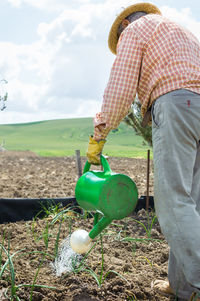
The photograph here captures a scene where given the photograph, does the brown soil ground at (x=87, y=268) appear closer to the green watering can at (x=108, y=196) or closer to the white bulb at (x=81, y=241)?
the white bulb at (x=81, y=241)

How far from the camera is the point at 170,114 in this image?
1858 mm

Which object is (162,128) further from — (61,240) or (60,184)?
(60,184)

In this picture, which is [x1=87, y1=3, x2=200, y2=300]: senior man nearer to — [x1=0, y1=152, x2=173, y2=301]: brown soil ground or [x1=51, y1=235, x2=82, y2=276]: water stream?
[x1=0, y1=152, x2=173, y2=301]: brown soil ground

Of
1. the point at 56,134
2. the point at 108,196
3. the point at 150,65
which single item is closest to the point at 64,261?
the point at 108,196

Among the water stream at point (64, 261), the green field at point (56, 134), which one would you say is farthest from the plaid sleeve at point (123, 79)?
the green field at point (56, 134)

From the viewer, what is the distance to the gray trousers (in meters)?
1.81

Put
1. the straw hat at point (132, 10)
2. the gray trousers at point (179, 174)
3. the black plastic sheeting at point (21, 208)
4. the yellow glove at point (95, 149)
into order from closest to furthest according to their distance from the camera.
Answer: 1. the gray trousers at point (179, 174)
2. the yellow glove at point (95, 149)
3. the straw hat at point (132, 10)
4. the black plastic sheeting at point (21, 208)

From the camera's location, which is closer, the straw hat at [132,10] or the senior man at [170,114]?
the senior man at [170,114]

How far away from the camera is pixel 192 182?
2014 millimetres

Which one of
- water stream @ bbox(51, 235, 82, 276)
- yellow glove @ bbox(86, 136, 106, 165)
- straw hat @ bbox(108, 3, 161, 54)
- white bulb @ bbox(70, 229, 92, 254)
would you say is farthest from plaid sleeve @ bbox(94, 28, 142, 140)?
water stream @ bbox(51, 235, 82, 276)

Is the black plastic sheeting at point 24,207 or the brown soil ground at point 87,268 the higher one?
the brown soil ground at point 87,268

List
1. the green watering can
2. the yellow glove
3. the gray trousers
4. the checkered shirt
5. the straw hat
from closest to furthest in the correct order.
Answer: the gray trousers → the checkered shirt → the green watering can → the yellow glove → the straw hat

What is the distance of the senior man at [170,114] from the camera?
1841 millimetres

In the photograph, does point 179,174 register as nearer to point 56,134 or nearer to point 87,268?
point 87,268
